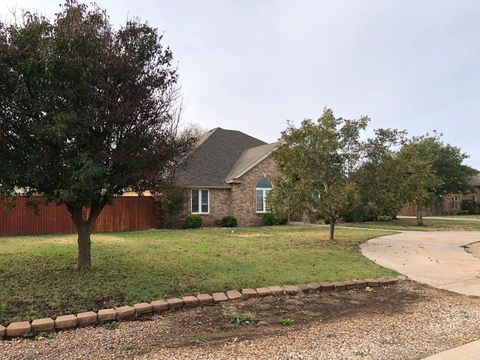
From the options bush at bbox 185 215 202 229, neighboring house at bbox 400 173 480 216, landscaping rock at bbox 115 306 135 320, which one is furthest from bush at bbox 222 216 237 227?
neighboring house at bbox 400 173 480 216

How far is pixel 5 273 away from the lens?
8.04 metres

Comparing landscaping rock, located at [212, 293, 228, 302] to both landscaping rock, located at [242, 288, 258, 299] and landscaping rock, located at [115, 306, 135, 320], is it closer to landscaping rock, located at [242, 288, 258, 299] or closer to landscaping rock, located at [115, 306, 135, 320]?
Result: landscaping rock, located at [242, 288, 258, 299]

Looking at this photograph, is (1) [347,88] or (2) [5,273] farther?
(1) [347,88]

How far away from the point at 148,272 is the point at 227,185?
16858mm

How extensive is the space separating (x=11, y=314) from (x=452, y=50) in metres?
15.6

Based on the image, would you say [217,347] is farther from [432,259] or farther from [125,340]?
[432,259]

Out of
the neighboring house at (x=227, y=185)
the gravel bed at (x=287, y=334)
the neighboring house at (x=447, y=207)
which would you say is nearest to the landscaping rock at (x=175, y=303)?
the gravel bed at (x=287, y=334)

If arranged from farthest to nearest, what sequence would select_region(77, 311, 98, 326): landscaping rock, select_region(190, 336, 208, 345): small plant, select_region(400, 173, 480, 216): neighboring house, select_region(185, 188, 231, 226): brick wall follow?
select_region(400, 173, 480, 216): neighboring house
select_region(185, 188, 231, 226): brick wall
select_region(77, 311, 98, 326): landscaping rock
select_region(190, 336, 208, 345): small plant

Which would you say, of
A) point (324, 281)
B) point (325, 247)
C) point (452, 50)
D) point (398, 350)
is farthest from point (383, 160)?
point (398, 350)

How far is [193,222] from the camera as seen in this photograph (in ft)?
73.8

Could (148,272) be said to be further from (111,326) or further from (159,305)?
(111,326)

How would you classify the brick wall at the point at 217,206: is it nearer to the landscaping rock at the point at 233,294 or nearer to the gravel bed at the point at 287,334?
the landscaping rock at the point at 233,294

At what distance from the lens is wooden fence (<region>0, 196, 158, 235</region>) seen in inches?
741

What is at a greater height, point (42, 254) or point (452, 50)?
point (452, 50)
